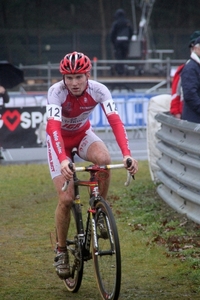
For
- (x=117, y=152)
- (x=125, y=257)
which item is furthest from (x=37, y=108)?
(x=125, y=257)

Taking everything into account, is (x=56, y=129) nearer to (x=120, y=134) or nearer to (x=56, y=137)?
(x=56, y=137)

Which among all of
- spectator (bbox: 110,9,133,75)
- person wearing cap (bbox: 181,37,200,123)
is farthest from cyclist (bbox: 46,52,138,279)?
spectator (bbox: 110,9,133,75)

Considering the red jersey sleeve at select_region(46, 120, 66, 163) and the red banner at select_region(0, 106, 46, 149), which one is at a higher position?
the red jersey sleeve at select_region(46, 120, 66, 163)

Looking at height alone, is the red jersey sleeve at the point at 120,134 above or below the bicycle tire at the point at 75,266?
above

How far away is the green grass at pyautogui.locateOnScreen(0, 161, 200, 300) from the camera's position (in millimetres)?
6539

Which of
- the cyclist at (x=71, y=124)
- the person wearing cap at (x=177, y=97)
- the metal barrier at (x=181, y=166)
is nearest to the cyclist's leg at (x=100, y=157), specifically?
the cyclist at (x=71, y=124)

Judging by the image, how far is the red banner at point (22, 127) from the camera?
16438 mm

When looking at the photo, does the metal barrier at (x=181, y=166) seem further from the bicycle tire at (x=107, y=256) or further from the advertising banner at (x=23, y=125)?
the advertising banner at (x=23, y=125)

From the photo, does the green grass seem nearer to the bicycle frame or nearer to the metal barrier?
the metal barrier

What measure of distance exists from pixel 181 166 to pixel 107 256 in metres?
3.88

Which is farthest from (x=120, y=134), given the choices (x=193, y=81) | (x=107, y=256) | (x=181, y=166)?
(x=193, y=81)

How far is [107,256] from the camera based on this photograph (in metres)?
5.85

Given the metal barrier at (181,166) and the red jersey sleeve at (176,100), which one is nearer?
the metal barrier at (181,166)

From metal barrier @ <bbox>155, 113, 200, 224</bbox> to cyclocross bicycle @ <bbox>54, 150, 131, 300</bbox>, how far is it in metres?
2.28
